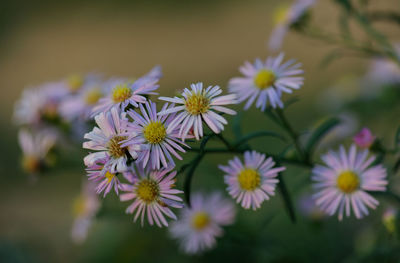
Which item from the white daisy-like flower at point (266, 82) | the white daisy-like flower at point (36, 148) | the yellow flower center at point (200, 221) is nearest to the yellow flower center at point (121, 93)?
the white daisy-like flower at point (266, 82)

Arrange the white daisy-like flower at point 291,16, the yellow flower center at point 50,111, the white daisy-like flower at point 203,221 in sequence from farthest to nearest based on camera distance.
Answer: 1. the yellow flower center at point 50,111
2. the white daisy-like flower at point 291,16
3. the white daisy-like flower at point 203,221

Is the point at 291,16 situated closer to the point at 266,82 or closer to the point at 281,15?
the point at 281,15

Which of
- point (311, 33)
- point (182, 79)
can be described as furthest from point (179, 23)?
point (311, 33)

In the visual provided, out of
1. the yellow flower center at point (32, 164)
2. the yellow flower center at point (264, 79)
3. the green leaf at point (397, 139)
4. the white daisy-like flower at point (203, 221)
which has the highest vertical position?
the yellow flower center at point (264, 79)

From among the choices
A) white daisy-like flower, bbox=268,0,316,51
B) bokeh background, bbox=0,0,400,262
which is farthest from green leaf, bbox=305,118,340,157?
white daisy-like flower, bbox=268,0,316,51

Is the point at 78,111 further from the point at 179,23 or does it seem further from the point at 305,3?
the point at 179,23

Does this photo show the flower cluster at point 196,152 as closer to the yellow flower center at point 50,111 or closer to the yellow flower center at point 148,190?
the yellow flower center at point 148,190

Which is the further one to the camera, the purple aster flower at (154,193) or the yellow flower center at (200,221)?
the yellow flower center at (200,221)
